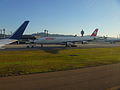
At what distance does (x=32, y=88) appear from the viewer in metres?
9.25

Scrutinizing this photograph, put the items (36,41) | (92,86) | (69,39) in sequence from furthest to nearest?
(69,39) < (36,41) < (92,86)

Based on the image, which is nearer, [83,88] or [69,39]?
[83,88]

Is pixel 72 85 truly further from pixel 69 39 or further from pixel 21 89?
pixel 69 39

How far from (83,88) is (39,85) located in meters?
2.49

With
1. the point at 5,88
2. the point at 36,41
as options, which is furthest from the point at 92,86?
the point at 36,41

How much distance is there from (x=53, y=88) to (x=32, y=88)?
112 cm

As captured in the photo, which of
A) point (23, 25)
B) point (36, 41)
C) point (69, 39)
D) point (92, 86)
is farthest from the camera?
point (69, 39)

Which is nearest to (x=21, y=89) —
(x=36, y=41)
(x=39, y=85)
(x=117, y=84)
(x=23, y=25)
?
(x=39, y=85)

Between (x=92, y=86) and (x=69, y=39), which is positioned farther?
(x=69, y=39)

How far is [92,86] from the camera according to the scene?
979cm

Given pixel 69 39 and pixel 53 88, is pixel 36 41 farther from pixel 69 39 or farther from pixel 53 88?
pixel 53 88

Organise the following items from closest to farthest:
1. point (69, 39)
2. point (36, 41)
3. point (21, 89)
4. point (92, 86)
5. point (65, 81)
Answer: point (21, 89) < point (92, 86) < point (65, 81) < point (36, 41) < point (69, 39)

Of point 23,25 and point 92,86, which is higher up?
point 23,25

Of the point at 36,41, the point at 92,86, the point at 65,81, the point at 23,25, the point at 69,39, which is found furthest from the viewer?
the point at 69,39
